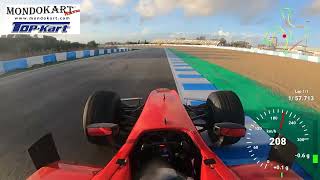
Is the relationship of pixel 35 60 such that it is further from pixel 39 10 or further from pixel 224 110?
pixel 224 110

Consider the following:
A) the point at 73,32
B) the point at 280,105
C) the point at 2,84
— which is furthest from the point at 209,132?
the point at 2,84

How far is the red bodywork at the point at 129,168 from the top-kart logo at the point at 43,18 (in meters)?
5.16

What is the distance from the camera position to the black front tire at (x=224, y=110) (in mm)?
5574

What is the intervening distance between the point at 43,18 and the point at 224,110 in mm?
6261

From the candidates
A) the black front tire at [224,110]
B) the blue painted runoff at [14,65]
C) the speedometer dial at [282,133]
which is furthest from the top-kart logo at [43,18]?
the blue painted runoff at [14,65]

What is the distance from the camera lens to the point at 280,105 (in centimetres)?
877

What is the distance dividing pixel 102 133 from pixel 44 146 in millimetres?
662

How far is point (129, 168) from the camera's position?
3324mm

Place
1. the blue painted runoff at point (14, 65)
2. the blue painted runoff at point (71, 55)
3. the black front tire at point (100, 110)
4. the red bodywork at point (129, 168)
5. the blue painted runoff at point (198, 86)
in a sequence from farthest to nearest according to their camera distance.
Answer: the blue painted runoff at point (71, 55) < the blue painted runoff at point (14, 65) < the blue painted runoff at point (198, 86) < the black front tire at point (100, 110) < the red bodywork at point (129, 168)

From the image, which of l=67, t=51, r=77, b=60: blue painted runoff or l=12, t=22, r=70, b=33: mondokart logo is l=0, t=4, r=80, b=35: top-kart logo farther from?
l=67, t=51, r=77, b=60: blue painted runoff

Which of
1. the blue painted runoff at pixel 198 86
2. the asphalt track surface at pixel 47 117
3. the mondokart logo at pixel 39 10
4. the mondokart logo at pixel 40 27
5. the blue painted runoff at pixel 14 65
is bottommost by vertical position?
the asphalt track surface at pixel 47 117

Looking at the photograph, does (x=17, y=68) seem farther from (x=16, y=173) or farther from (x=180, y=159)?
(x=180, y=159)

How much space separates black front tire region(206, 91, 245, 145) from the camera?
219 inches

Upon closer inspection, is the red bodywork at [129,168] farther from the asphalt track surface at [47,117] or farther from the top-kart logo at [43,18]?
the top-kart logo at [43,18]
